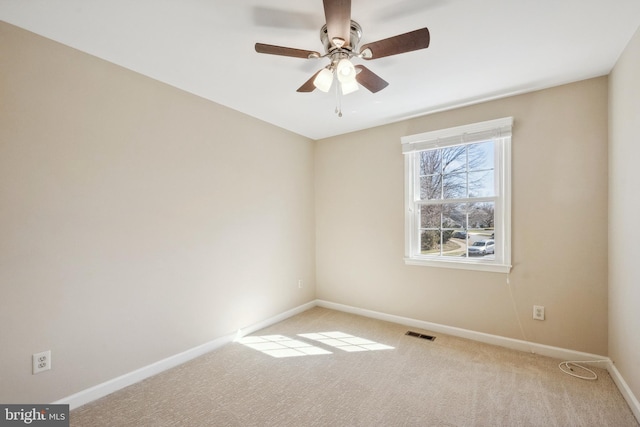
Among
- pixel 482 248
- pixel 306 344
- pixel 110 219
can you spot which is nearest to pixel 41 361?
pixel 110 219

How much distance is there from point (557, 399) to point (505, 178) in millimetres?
1826

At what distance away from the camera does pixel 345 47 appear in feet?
5.15

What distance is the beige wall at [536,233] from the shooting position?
2.36 metres

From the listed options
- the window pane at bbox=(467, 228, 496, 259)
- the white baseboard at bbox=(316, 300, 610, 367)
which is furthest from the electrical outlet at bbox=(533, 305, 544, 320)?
the window pane at bbox=(467, 228, 496, 259)

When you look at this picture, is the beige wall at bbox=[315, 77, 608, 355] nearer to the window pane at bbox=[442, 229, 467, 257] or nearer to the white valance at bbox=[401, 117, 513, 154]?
the white valance at bbox=[401, 117, 513, 154]

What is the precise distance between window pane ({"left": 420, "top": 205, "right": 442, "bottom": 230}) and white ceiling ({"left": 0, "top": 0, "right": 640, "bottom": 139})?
1.20 meters

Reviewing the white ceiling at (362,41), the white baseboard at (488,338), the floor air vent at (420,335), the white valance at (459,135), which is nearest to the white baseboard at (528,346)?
the white baseboard at (488,338)

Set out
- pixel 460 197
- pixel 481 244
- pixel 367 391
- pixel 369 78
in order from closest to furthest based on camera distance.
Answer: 1. pixel 369 78
2. pixel 367 391
3. pixel 481 244
4. pixel 460 197

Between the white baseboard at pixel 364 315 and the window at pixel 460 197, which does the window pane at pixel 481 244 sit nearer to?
the window at pixel 460 197

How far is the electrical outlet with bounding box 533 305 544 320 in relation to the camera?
2.56 m

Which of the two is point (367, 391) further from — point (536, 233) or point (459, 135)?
point (459, 135)

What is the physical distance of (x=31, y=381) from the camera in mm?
1747

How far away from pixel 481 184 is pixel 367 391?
7.44 ft

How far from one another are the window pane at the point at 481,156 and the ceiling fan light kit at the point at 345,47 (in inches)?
65.0
